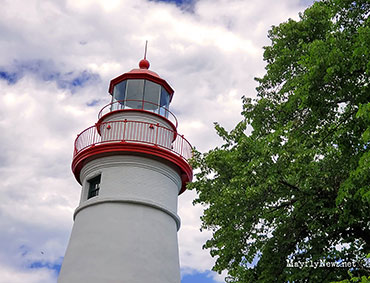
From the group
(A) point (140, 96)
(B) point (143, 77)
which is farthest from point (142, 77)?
(A) point (140, 96)

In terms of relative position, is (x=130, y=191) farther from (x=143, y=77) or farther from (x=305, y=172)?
(x=305, y=172)

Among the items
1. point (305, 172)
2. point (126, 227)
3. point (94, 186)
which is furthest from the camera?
point (94, 186)

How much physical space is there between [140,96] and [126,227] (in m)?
5.70

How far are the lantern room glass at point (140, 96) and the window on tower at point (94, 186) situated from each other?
3.10 metres

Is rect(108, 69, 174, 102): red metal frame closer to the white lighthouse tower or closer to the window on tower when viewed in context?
the white lighthouse tower

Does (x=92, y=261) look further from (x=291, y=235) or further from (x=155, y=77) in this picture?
(x=155, y=77)

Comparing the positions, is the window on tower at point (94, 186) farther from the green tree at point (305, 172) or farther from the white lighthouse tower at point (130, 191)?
the green tree at point (305, 172)

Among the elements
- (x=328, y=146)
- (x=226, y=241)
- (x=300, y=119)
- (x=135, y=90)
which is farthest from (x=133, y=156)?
(x=328, y=146)

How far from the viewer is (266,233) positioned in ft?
42.5

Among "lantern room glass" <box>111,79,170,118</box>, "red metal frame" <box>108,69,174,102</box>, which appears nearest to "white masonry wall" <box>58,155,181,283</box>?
"lantern room glass" <box>111,79,170,118</box>

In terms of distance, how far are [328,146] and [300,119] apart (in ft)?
5.77

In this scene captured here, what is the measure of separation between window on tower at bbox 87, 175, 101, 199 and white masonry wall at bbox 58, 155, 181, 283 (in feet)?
0.51

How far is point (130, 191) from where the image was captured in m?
15.9

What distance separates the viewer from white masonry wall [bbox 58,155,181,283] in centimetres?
1461
